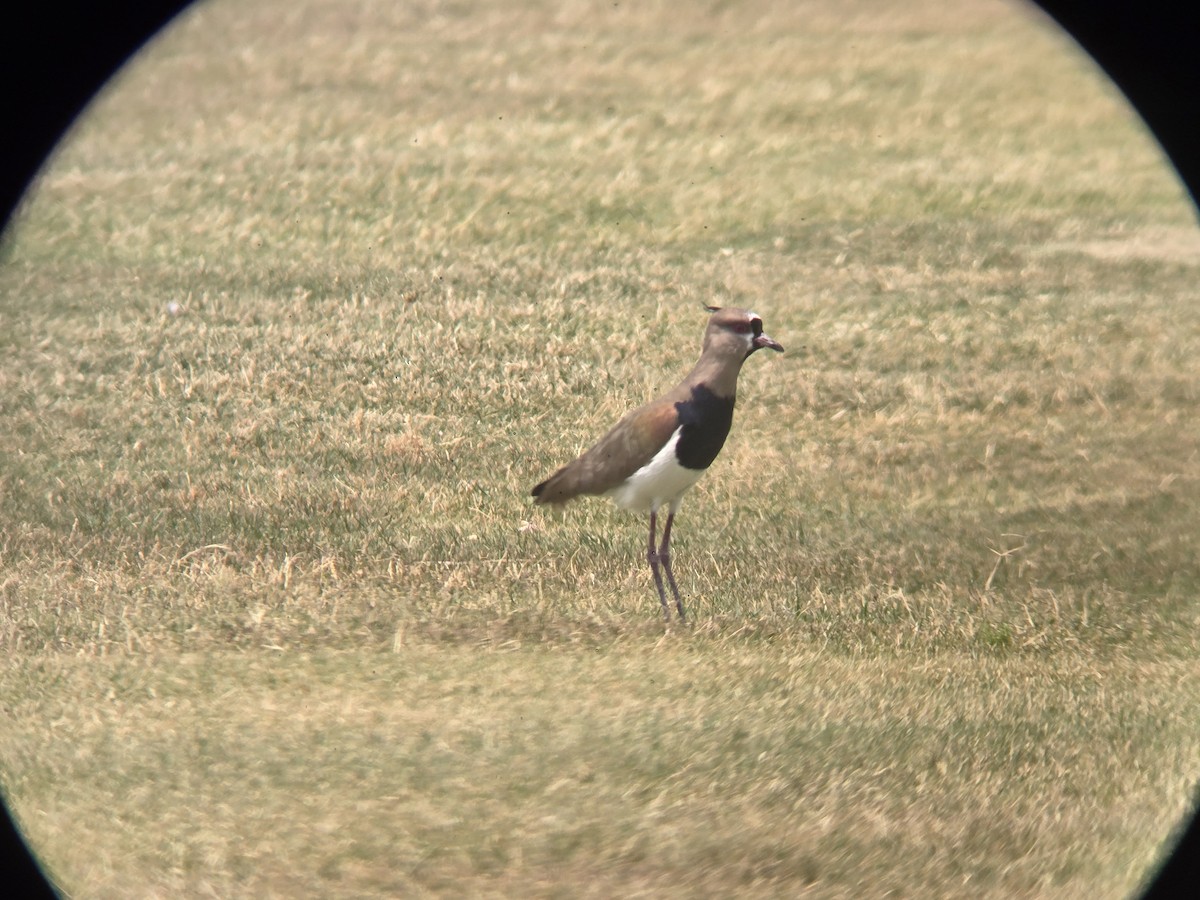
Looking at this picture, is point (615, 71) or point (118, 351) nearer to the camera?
point (118, 351)

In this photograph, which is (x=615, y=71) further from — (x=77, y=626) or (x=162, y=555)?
(x=77, y=626)

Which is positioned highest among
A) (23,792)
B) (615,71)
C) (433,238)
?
(615,71)

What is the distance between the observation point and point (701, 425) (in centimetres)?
494

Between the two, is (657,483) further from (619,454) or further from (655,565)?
(655,565)

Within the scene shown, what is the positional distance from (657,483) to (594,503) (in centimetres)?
70

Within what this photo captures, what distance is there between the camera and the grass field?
418 centimetres

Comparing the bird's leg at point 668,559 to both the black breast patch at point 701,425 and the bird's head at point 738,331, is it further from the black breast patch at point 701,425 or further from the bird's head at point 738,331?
the bird's head at point 738,331

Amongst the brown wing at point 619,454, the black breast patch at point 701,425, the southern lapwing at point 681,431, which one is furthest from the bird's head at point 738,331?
the brown wing at point 619,454

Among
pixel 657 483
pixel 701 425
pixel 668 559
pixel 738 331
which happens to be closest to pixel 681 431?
pixel 701 425

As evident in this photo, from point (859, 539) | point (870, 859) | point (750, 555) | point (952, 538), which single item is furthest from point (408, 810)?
point (952, 538)

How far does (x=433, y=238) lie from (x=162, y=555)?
8.41 feet

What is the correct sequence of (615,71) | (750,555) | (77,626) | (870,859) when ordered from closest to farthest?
1. (870,859)
2. (77,626)
3. (750,555)
4. (615,71)

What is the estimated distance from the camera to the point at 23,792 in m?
4.30

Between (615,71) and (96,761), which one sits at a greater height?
(615,71)
